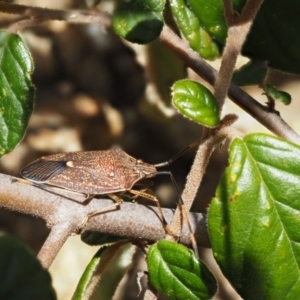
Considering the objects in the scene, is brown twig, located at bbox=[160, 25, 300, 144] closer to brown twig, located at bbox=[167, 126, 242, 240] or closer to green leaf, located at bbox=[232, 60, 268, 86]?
green leaf, located at bbox=[232, 60, 268, 86]

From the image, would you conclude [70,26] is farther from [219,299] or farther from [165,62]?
[219,299]

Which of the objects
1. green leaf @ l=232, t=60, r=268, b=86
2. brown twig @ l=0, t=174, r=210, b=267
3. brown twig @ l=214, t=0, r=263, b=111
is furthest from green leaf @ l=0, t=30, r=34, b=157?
green leaf @ l=232, t=60, r=268, b=86

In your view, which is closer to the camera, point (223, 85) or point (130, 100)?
point (223, 85)

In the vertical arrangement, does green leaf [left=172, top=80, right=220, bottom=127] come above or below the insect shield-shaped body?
above

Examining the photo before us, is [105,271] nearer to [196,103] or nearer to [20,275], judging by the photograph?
[196,103]

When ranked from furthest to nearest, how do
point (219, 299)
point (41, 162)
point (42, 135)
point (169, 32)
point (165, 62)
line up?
point (42, 135) → point (219, 299) → point (165, 62) → point (41, 162) → point (169, 32)

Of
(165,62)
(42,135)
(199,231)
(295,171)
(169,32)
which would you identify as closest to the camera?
(295,171)

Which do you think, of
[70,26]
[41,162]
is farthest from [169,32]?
[70,26]
